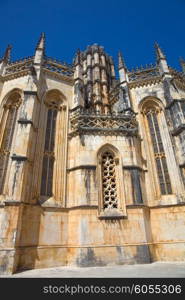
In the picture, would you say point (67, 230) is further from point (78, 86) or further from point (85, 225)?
point (78, 86)

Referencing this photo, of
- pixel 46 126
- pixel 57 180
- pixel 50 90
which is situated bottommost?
pixel 57 180

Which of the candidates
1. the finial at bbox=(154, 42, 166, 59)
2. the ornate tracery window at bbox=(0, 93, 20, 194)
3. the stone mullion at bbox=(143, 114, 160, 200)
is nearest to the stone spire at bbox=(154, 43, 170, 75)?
the finial at bbox=(154, 42, 166, 59)

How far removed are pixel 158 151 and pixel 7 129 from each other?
11.0 m

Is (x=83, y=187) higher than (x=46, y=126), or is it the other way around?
(x=46, y=126)

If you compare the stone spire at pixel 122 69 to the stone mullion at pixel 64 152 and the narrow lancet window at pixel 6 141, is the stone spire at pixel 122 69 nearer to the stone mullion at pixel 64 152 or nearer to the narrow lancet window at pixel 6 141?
the stone mullion at pixel 64 152

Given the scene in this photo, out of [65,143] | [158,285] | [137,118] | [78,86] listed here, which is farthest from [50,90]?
[158,285]

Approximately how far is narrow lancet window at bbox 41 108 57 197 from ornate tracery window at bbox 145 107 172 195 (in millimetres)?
7341

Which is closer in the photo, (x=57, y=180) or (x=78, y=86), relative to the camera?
(x=57, y=180)

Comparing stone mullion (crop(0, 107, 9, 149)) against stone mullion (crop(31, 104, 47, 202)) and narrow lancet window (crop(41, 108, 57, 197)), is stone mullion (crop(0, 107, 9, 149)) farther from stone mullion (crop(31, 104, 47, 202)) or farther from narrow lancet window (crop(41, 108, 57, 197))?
narrow lancet window (crop(41, 108, 57, 197))

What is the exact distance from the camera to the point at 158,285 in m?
4.80

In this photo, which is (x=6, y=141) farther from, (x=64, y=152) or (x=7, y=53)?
(x=7, y=53)

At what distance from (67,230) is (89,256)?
192 centimetres

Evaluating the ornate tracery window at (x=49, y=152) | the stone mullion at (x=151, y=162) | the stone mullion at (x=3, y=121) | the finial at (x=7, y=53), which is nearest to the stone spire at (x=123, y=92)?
the stone mullion at (x=151, y=162)

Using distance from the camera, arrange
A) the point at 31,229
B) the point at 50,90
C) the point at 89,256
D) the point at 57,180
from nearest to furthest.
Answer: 1. the point at 89,256
2. the point at 31,229
3. the point at 57,180
4. the point at 50,90
